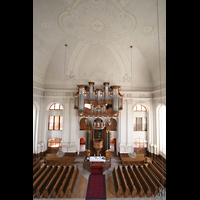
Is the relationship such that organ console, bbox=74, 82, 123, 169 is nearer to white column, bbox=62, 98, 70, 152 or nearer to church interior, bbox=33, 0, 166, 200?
church interior, bbox=33, 0, 166, 200

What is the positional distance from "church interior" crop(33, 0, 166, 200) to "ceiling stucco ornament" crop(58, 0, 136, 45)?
0.06 meters

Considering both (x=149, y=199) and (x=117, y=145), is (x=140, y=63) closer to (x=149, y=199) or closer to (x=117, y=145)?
(x=117, y=145)

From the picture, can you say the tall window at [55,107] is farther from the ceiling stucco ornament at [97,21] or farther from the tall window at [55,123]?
the ceiling stucco ornament at [97,21]

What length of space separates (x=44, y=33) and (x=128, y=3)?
580 cm

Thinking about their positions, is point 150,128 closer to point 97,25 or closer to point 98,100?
point 98,100

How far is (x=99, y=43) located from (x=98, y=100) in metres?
4.78

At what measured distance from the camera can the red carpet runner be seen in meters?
7.28

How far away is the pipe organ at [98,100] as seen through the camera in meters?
11.2

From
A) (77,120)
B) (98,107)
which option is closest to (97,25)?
(98,107)

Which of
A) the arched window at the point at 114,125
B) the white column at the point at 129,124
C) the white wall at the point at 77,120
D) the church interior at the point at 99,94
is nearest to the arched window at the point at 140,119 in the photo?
the church interior at the point at 99,94

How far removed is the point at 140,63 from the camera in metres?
12.3

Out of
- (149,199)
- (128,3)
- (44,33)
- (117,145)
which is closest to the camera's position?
(149,199)
